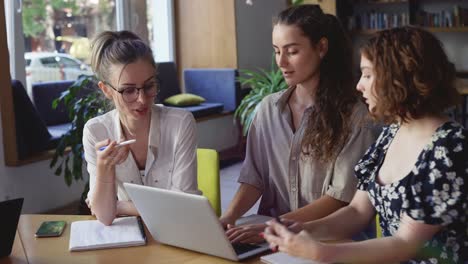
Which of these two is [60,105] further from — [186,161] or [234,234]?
[234,234]

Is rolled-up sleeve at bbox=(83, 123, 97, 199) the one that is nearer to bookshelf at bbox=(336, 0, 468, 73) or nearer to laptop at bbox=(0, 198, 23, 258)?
laptop at bbox=(0, 198, 23, 258)

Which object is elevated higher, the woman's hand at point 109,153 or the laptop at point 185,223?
the woman's hand at point 109,153

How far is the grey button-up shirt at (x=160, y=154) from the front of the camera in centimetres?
202

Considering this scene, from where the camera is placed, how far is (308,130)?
201 cm

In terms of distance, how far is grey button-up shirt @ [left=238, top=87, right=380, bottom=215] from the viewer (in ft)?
6.40

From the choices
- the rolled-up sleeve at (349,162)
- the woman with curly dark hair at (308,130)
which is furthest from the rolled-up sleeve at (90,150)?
the rolled-up sleeve at (349,162)

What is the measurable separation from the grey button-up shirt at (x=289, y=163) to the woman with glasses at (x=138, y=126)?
0.21 metres

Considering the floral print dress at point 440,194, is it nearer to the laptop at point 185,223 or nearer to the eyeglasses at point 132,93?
the laptop at point 185,223

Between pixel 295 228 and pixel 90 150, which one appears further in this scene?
pixel 90 150

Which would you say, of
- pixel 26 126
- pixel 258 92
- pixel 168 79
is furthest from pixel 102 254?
pixel 168 79

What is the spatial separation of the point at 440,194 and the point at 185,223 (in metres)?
0.58

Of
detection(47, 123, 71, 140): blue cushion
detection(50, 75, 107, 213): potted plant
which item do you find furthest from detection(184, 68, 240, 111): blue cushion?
detection(50, 75, 107, 213): potted plant

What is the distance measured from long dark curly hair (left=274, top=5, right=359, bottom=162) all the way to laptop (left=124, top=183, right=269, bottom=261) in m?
0.52

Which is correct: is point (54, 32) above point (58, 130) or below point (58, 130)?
above
